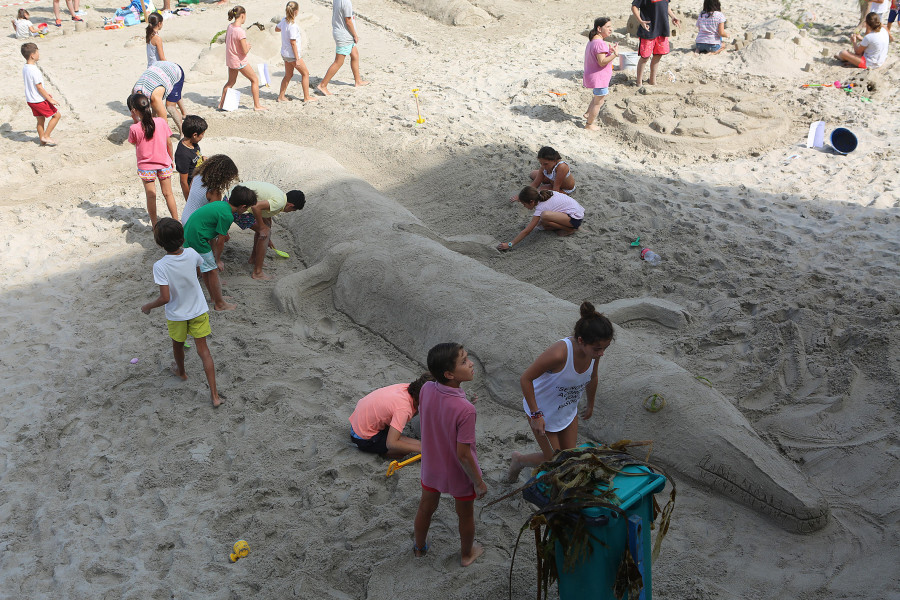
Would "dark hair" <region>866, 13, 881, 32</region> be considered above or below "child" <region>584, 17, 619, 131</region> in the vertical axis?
above

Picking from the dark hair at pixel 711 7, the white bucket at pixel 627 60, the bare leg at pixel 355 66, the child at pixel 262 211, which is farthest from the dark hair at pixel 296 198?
the dark hair at pixel 711 7

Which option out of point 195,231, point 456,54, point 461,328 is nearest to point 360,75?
point 456,54

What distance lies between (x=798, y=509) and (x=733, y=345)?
6.00ft

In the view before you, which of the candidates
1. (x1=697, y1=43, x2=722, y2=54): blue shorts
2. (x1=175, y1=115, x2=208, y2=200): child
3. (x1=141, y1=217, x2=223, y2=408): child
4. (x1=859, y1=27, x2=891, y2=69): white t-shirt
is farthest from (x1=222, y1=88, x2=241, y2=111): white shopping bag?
(x1=859, y1=27, x2=891, y2=69): white t-shirt

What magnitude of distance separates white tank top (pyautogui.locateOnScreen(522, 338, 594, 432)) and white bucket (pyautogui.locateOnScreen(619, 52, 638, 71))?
809 cm

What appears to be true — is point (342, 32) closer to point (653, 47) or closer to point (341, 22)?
point (341, 22)

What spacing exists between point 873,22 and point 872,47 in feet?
1.14

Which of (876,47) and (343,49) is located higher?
(876,47)

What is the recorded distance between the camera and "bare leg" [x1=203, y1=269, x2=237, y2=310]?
579 cm

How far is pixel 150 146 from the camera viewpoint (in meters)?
6.75

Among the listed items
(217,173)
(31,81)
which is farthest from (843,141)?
(31,81)

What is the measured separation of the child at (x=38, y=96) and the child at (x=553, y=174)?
22.3 feet

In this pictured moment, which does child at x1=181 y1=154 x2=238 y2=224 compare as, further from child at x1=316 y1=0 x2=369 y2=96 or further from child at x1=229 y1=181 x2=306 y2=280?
child at x1=316 y1=0 x2=369 y2=96

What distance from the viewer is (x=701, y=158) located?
8320 mm
